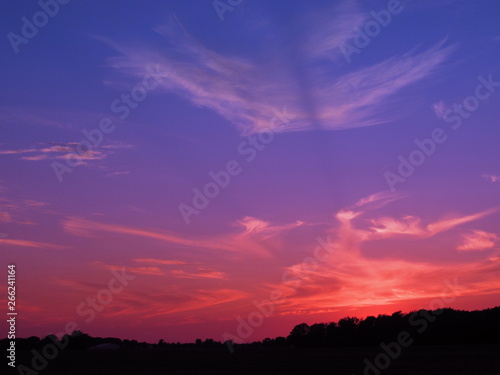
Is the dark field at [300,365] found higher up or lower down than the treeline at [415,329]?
lower down

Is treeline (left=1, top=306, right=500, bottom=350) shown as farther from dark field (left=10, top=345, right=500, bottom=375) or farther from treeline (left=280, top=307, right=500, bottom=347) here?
dark field (left=10, top=345, right=500, bottom=375)

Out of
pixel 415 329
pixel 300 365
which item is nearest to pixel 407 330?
pixel 415 329

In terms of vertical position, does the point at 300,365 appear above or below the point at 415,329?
below

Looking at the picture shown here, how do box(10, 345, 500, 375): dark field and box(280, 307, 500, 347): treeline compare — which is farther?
box(280, 307, 500, 347): treeline

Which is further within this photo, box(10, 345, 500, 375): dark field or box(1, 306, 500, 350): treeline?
box(1, 306, 500, 350): treeline

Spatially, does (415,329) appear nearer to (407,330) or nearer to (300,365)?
(407,330)

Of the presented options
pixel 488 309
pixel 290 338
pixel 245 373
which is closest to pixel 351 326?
pixel 290 338

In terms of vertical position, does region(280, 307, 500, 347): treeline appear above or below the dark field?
above

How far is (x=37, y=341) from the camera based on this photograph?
18000 centimetres

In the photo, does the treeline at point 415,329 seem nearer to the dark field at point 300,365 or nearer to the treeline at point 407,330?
the treeline at point 407,330

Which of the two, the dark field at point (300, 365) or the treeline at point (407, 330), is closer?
the dark field at point (300, 365)

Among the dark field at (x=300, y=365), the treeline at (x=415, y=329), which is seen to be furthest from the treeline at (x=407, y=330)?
the dark field at (x=300, y=365)

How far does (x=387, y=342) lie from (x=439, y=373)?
82.7 m

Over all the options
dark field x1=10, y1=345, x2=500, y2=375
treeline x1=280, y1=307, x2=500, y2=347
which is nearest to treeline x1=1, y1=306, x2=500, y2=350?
treeline x1=280, y1=307, x2=500, y2=347
